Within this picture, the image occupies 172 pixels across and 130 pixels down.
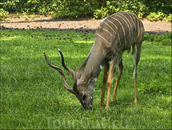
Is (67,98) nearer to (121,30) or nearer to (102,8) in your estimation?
(121,30)

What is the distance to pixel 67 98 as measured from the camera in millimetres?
5699

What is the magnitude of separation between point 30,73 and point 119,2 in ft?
52.7

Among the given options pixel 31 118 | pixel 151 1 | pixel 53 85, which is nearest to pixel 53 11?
pixel 151 1

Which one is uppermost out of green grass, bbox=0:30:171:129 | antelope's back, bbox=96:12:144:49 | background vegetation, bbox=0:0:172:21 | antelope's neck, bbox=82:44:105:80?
antelope's back, bbox=96:12:144:49

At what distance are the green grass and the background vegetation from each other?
11.4 meters

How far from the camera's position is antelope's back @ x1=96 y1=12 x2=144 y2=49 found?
5.12 meters

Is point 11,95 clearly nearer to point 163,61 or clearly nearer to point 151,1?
point 163,61

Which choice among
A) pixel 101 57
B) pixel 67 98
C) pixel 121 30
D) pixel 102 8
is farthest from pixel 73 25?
pixel 101 57

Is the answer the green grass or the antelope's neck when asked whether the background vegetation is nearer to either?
the green grass

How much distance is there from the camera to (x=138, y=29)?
234 inches

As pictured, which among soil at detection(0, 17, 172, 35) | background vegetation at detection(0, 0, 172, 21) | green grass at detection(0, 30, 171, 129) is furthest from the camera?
background vegetation at detection(0, 0, 172, 21)

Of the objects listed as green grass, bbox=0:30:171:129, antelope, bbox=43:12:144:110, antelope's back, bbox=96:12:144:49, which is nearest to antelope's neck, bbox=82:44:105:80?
antelope, bbox=43:12:144:110

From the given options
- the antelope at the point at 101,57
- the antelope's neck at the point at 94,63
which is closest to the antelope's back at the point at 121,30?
the antelope at the point at 101,57

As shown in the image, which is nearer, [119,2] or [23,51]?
[23,51]
